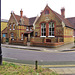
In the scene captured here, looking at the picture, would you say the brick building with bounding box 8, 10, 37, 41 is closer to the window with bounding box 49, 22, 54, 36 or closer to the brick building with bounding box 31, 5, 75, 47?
the brick building with bounding box 31, 5, 75, 47

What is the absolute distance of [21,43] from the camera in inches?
779

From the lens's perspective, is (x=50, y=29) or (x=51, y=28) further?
(x=50, y=29)

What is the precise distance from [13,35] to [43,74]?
90.8 feet

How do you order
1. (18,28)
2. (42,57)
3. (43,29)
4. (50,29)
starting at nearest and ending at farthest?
(42,57), (50,29), (43,29), (18,28)

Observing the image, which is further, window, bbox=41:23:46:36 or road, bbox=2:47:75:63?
window, bbox=41:23:46:36

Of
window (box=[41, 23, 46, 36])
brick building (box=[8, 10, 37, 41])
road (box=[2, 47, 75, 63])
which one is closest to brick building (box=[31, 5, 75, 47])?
window (box=[41, 23, 46, 36])

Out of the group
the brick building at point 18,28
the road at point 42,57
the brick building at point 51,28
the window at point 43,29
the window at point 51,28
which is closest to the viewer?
the road at point 42,57

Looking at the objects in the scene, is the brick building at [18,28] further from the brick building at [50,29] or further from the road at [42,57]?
the road at [42,57]

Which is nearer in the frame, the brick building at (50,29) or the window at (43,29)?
the brick building at (50,29)

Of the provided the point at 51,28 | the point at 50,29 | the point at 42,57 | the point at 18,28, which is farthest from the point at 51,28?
the point at 42,57

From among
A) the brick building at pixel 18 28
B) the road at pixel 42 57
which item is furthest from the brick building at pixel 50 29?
the road at pixel 42 57

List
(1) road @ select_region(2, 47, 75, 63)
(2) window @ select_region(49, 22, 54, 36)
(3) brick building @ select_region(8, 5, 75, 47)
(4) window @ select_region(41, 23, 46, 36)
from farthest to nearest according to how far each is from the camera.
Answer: (4) window @ select_region(41, 23, 46, 36), (2) window @ select_region(49, 22, 54, 36), (3) brick building @ select_region(8, 5, 75, 47), (1) road @ select_region(2, 47, 75, 63)

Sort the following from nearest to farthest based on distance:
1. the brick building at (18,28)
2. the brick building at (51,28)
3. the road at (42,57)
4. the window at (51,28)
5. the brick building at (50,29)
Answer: the road at (42,57), the brick building at (50,29), the brick building at (51,28), the window at (51,28), the brick building at (18,28)

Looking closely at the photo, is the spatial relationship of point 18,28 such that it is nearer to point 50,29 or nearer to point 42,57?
point 50,29
